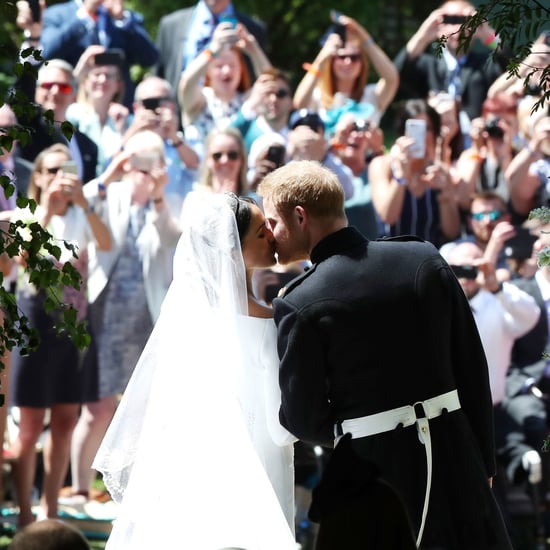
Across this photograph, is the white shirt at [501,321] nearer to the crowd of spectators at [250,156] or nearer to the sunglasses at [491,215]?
the crowd of spectators at [250,156]

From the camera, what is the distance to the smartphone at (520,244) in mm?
6988

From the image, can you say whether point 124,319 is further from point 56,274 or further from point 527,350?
point 56,274

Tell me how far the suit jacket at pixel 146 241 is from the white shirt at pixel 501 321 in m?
1.92

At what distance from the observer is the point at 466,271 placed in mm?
6773

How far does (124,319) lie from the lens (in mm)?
7113

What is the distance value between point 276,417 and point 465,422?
0.60 meters

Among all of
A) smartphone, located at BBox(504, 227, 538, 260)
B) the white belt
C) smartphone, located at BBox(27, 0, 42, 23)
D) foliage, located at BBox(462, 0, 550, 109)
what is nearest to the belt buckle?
the white belt

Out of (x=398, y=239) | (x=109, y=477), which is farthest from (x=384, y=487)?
(x=109, y=477)

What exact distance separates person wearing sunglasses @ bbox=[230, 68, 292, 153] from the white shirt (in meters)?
1.83

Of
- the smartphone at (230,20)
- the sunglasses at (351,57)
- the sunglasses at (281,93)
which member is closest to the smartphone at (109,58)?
the smartphone at (230,20)

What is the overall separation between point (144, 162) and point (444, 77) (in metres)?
2.40

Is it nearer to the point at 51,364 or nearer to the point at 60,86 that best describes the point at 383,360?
the point at 51,364

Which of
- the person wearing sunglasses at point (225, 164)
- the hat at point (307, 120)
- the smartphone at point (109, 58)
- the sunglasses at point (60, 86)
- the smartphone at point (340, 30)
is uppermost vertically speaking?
the smartphone at point (340, 30)

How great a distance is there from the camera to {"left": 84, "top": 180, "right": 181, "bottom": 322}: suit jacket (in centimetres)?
705
